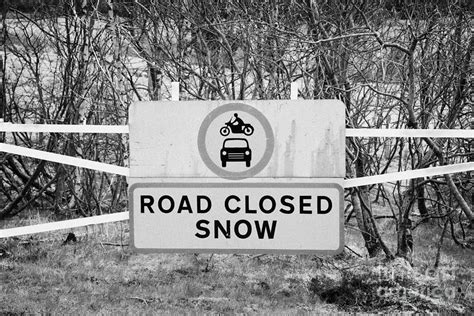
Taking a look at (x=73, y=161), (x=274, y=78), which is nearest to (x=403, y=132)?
(x=73, y=161)

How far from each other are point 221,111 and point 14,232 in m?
1.55

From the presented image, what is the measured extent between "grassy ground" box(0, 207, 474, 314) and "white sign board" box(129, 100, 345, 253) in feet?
6.05

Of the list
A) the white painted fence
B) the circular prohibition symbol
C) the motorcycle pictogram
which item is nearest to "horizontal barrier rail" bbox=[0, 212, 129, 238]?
the white painted fence

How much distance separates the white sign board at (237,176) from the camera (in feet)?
10.4

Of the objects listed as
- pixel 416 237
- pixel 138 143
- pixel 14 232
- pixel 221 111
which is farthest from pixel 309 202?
pixel 416 237

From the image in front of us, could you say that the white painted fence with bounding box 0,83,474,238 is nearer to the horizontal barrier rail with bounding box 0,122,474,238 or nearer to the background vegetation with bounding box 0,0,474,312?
the horizontal barrier rail with bounding box 0,122,474,238

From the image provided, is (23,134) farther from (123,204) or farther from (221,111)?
(221,111)

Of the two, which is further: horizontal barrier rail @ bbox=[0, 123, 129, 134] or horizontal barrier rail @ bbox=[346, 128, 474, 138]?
horizontal barrier rail @ bbox=[0, 123, 129, 134]

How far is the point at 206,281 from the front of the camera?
19.1 ft

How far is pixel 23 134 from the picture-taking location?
8523mm

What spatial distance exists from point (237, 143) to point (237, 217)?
0.37 m

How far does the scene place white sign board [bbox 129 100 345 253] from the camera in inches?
125

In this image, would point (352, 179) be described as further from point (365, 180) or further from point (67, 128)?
point (67, 128)

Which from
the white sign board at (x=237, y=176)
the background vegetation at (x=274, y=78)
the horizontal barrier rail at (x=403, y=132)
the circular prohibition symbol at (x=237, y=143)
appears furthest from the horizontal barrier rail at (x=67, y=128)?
the background vegetation at (x=274, y=78)
